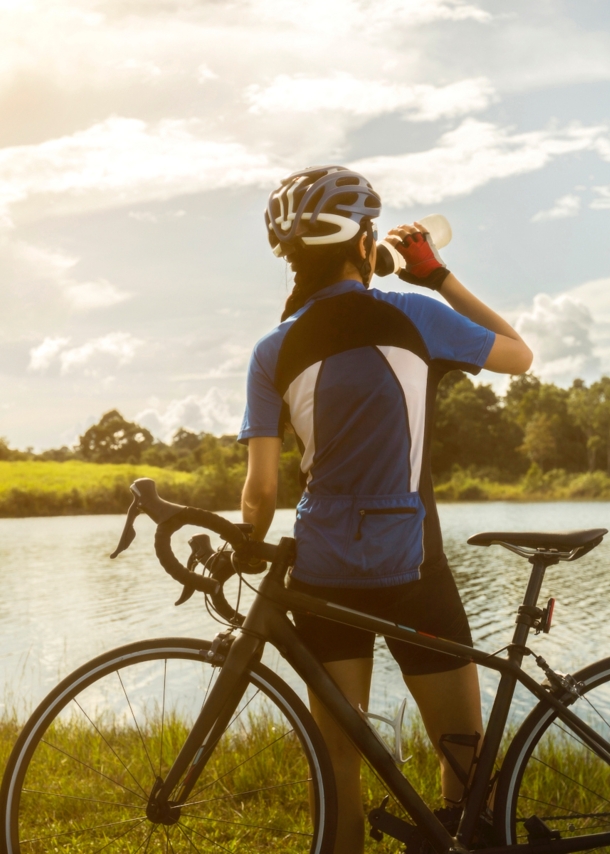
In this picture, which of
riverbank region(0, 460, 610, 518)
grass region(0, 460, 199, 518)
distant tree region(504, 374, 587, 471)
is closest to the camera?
riverbank region(0, 460, 610, 518)

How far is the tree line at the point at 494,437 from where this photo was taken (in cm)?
5162

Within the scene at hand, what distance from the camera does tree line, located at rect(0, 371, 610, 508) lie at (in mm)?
51625

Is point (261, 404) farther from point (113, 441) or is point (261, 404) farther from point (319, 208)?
point (113, 441)

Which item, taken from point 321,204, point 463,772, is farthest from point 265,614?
point 321,204

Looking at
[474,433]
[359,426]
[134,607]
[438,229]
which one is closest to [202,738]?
[359,426]

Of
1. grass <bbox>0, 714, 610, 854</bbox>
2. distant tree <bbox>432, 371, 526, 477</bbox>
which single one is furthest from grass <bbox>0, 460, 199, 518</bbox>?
grass <bbox>0, 714, 610, 854</bbox>

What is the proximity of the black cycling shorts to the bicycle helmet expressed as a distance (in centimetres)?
85

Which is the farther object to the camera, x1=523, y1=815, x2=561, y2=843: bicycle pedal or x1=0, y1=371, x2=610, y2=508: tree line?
x1=0, y1=371, x2=610, y2=508: tree line

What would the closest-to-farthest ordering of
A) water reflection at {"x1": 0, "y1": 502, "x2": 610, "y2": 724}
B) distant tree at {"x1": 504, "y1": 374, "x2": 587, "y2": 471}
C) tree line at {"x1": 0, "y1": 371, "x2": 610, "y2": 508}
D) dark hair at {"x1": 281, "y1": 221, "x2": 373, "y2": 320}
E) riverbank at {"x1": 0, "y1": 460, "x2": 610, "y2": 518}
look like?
dark hair at {"x1": 281, "y1": 221, "x2": 373, "y2": 320}
water reflection at {"x1": 0, "y1": 502, "x2": 610, "y2": 724}
riverbank at {"x1": 0, "y1": 460, "x2": 610, "y2": 518}
tree line at {"x1": 0, "y1": 371, "x2": 610, "y2": 508}
distant tree at {"x1": 504, "y1": 374, "x2": 587, "y2": 471}

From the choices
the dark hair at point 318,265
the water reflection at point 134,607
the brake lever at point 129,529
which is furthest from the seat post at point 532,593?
the water reflection at point 134,607

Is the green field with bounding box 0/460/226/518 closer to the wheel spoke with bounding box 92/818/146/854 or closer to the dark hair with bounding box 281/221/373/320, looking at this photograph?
the wheel spoke with bounding box 92/818/146/854

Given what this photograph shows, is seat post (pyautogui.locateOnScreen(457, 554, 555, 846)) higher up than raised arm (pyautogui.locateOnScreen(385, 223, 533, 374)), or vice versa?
raised arm (pyautogui.locateOnScreen(385, 223, 533, 374))

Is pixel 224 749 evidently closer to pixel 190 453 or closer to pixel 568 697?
pixel 568 697

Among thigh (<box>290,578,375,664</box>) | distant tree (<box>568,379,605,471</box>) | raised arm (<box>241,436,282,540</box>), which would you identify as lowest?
thigh (<box>290,578,375,664</box>)
